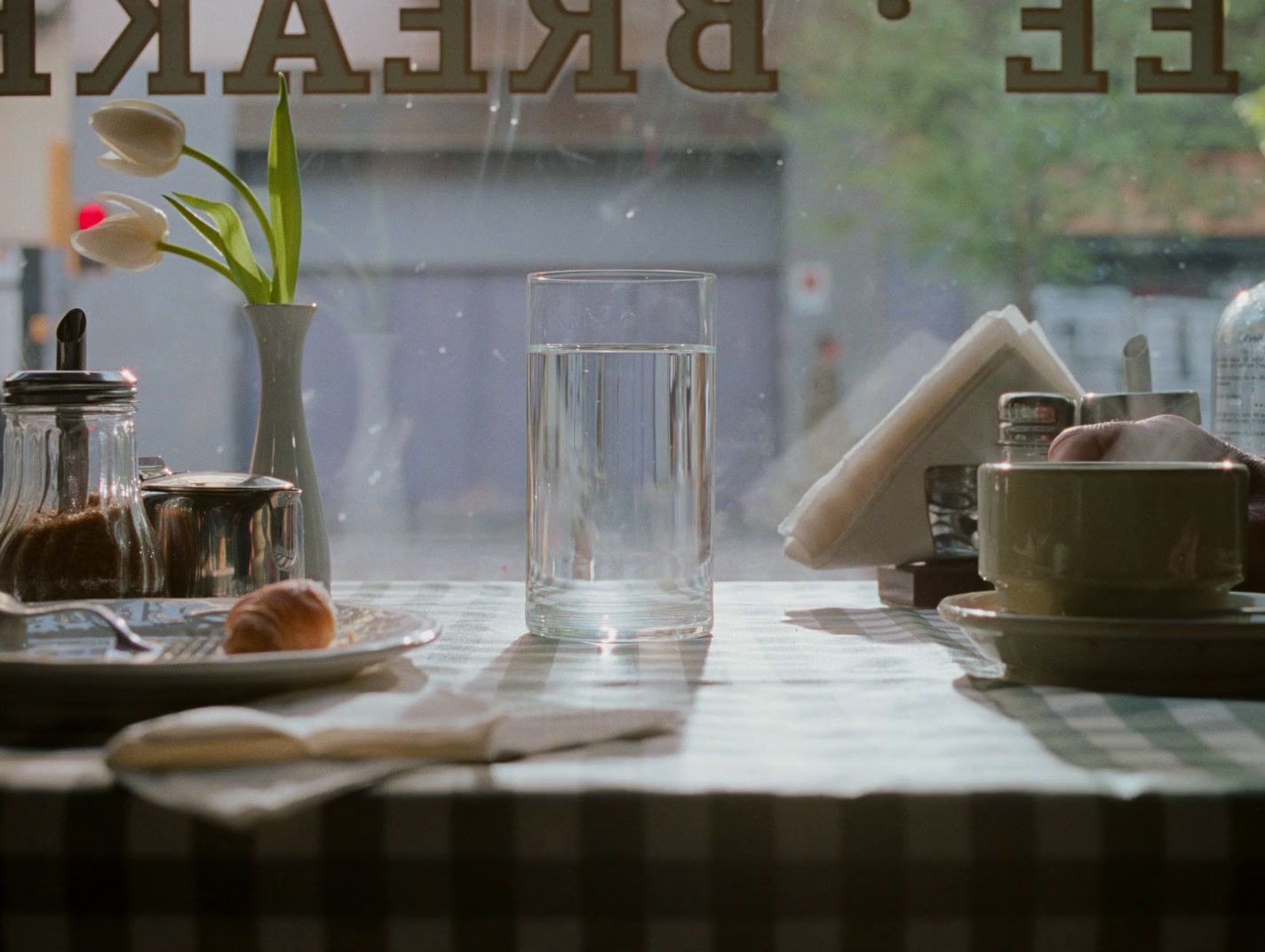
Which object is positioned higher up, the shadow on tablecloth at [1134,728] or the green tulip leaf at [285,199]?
the green tulip leaf at [285,199]

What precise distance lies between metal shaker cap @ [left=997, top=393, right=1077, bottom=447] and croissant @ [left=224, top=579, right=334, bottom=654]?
46cm

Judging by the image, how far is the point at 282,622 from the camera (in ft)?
1.74

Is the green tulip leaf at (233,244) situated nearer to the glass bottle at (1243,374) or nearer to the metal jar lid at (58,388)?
the metal jar lid at (58,388)

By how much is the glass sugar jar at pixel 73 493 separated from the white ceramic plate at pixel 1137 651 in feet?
1.38

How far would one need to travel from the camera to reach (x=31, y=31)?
48.1 inches

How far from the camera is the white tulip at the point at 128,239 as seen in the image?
2.79ft

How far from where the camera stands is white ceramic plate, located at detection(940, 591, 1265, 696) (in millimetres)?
514

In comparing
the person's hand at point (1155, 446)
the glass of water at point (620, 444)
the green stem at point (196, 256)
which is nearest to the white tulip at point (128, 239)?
the green stem at point (196, 256)

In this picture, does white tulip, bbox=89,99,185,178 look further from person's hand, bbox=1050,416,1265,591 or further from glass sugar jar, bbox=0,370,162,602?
person's hand, bbox=1050,416,1265,591

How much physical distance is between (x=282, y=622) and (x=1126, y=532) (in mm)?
332

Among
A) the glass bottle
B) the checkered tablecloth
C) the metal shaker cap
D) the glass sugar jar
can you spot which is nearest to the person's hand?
the metal shaker cap

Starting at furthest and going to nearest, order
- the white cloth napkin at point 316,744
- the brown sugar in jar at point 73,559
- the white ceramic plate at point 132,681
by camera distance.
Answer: the brown sugar in jar at point 73,559
the white ceramic plate at point 132,681
the white cloth napkin at point 316,744

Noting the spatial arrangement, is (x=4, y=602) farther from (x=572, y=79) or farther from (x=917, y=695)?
(x=572, y=79)

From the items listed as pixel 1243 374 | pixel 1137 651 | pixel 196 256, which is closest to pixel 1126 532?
pixel 1137 651
